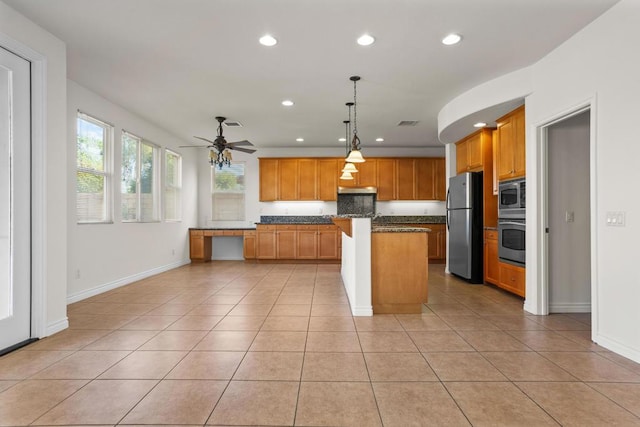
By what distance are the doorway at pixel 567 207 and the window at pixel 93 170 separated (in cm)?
546

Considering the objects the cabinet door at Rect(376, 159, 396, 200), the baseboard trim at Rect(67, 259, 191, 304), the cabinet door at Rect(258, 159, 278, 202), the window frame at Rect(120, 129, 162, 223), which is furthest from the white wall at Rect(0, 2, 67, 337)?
the cabinet door at Rect(376, 159, 396, 200)

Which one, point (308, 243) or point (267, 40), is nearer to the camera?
point (267, 40)

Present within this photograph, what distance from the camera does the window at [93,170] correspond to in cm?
445

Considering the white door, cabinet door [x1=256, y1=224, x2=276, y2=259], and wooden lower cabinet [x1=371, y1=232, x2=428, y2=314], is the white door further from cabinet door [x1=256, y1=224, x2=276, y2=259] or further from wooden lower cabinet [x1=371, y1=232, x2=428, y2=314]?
cabinet door [x1=256, y1=224, x2=276, y2=259]

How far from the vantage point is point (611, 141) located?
273 centimetres

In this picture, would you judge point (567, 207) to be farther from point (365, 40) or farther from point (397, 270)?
point (365, 40)

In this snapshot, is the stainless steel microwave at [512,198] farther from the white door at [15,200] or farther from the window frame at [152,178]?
the window frame at [152,178]

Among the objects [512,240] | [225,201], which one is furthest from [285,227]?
[512,240]

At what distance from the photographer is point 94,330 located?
10.5 feet

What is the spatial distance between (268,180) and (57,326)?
213 inches

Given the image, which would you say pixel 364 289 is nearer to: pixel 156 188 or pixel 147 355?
pixel 147 355

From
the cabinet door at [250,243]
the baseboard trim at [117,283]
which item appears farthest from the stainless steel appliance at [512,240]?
the baseboard trim at [117,283]

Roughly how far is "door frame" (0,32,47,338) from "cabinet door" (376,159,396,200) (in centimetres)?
627

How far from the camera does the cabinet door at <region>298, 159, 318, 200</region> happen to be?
809 centimetres
